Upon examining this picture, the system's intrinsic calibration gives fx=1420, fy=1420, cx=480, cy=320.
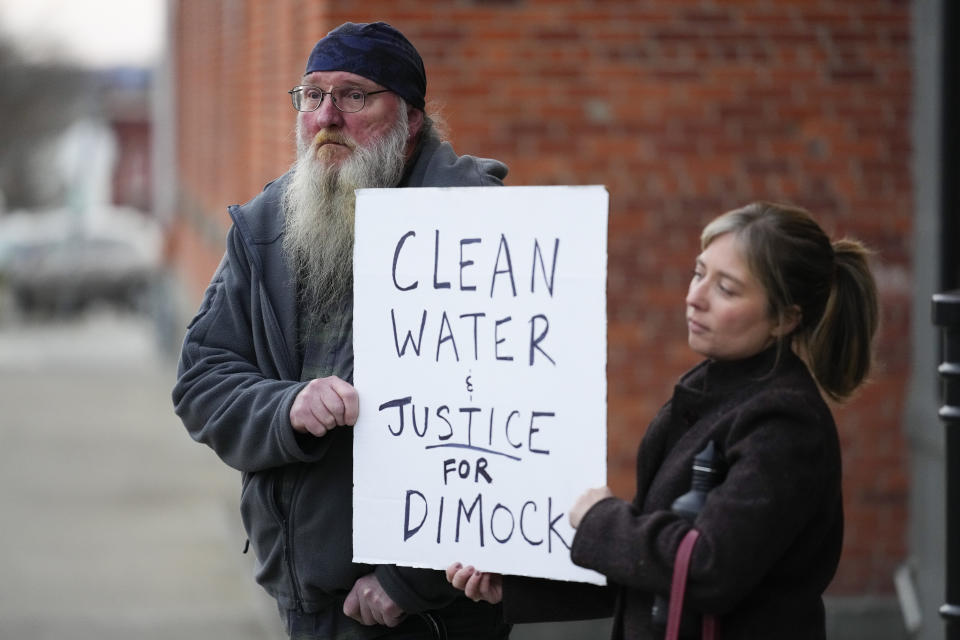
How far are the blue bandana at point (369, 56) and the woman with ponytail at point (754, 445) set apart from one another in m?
0.77

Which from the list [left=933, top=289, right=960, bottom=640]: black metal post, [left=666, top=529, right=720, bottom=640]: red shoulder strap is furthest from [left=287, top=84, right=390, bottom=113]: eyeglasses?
[left=933, top=289, right=960, bottom=640]: black metal post

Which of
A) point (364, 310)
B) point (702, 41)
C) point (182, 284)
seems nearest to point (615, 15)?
point (702, 41)

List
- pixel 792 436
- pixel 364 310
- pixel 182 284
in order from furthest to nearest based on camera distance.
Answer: pixel 182 284 < pixel 364 310 < pixel 792 436

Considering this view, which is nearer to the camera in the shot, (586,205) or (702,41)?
(586,205)

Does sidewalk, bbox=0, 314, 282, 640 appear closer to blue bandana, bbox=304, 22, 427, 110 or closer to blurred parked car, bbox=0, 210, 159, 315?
blue bandana, bbox=304, 22, 427, 110

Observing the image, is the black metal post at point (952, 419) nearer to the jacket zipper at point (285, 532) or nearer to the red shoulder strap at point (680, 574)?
the red shoulder strap at point (680, 574)

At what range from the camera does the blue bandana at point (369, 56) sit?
282 centimetres

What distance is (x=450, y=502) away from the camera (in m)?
2.72

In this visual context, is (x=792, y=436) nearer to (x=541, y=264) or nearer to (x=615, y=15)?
(x=541, y=264)

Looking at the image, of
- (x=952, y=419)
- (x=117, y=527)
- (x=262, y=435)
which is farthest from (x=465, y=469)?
(x=117, y=527)

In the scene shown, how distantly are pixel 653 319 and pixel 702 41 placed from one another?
108cm

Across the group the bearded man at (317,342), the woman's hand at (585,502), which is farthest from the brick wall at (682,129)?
the woman's hand at (585,502)

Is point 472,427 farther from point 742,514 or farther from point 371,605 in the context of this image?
point 742,514

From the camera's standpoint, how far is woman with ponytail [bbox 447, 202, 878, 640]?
2.25 m
